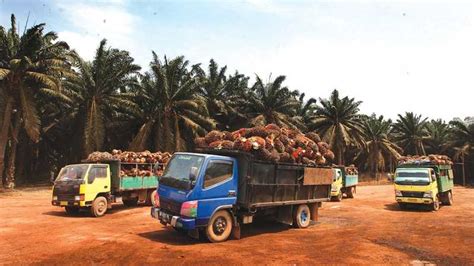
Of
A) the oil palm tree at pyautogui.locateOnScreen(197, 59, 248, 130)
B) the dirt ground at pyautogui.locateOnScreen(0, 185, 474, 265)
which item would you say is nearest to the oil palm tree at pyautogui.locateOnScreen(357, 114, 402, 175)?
the oil palm tree at pyautogui.locateOnScreen(197, 59, 248, 130)

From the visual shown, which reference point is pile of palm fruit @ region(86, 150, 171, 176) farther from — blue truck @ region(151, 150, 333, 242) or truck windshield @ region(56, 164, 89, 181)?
blue truck @ region(151, 150, 333, 242)

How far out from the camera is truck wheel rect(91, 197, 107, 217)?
51.1 feet

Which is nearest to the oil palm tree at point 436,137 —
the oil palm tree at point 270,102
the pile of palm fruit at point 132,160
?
the oil palm tree at point 270,102

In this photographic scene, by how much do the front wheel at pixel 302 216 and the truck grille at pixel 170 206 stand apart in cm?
489

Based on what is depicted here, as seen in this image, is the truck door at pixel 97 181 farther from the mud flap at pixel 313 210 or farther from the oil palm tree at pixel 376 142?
the oil palm tree at pixel 376 142

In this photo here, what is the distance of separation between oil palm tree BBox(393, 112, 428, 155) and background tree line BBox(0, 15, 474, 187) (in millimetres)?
5218

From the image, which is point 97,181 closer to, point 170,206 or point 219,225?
point 170,206

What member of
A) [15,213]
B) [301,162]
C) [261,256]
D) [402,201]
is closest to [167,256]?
[261,256]

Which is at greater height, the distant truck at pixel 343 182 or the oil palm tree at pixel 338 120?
the oil palm tree at pixel 338 120

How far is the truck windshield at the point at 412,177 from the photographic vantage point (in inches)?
770

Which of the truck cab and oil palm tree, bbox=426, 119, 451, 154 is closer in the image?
the truck cab

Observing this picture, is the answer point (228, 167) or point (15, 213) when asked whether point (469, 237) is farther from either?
point (15, 213)

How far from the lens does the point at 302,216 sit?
1393 centimetres

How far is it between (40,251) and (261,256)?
5313 mm
